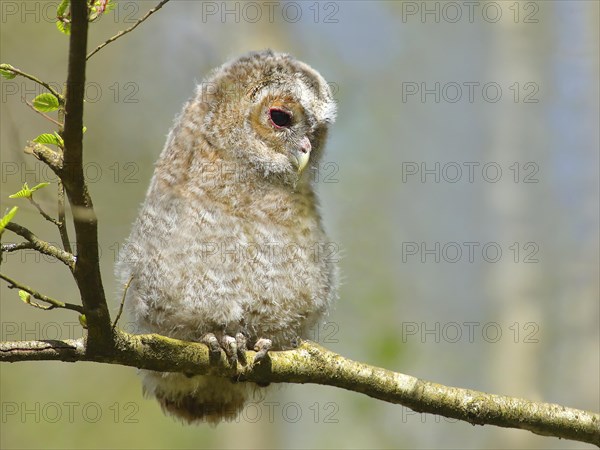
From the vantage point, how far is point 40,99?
2.34 meters

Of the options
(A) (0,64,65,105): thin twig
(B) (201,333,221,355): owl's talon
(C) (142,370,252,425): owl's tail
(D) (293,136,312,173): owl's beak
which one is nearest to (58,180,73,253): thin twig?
(A) (0,64,65,105): thin twig

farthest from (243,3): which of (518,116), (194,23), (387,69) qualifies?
(387,69)

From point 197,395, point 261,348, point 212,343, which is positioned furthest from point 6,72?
Result: point 197,395

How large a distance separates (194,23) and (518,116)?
13.9 feet

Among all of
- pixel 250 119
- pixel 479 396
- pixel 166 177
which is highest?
pixel 250 119

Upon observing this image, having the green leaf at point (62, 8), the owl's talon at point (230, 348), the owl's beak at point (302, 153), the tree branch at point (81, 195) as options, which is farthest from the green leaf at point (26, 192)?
the owl's beak at point (302, 153)

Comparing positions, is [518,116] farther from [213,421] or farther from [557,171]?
[213,421]

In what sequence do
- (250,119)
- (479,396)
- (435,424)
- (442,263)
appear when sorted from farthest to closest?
(442,263)
(435,424)
(250,119)
(479,396)

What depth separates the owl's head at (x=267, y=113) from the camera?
3.95 m

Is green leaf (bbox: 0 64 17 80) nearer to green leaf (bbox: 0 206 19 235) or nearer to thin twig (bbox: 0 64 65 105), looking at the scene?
thin twig (bbox: 0 64 65 105)

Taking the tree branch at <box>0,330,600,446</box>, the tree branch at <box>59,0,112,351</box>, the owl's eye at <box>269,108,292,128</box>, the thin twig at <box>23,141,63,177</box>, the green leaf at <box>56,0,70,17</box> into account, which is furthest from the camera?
the owl's eye at <box>269,108,292,128</box>

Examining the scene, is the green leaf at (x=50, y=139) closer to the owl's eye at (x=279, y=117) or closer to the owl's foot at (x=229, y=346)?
the owl's foot at (x=229, y=346)

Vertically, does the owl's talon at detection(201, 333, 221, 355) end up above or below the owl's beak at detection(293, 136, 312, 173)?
below

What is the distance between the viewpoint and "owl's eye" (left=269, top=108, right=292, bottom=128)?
411cm
